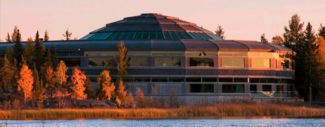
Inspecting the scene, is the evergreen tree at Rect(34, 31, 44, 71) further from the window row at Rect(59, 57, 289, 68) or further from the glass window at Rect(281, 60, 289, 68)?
the glass window at Rect(281, 60, 289, 68)

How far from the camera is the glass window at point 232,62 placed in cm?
7662

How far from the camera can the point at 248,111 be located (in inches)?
2544

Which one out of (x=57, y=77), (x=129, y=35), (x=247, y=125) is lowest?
Answer: (x=247, y=125)

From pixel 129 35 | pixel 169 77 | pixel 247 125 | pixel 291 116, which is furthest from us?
pixel 129 35

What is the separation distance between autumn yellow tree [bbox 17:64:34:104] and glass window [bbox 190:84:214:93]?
21532 millimetres

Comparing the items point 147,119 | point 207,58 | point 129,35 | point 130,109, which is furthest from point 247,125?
point 129,35

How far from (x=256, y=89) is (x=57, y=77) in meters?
26.6

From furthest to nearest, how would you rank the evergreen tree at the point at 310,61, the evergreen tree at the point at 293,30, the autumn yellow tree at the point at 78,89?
the evergreen tree at the point at 293,30 → the evergreen tree at the point at 310,61 → the autumn yellow tree at the point at 78,89

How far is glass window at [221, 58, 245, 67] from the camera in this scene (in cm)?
7662

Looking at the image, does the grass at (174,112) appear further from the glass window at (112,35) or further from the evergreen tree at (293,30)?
the evergreen tree at (293,30)

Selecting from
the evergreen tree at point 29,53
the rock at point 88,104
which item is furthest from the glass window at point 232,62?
the evergreen tree at point 29,53

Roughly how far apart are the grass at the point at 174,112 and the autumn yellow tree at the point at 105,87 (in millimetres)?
7500

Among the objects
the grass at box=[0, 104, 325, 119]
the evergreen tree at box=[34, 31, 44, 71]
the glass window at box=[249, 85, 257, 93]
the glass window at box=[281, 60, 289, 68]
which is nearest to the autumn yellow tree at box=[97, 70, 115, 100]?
the grass at box=[0, 104, 325, 119]

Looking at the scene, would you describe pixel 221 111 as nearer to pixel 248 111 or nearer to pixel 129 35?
pixel 248 111
